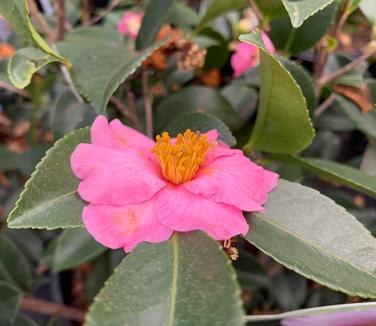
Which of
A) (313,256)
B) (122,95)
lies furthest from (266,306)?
(313,256)

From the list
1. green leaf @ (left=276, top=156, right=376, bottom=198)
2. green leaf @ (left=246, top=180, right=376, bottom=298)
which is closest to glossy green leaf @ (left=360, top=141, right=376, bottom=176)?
green leaf @ (left=276, top=156, right=376, bottom=198)

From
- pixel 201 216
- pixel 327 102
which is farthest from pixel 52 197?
pixel 327 102

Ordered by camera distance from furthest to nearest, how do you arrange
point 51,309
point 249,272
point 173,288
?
point 51,309
point 249,272
point 173,288

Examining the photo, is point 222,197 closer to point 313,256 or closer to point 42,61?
point 313,256

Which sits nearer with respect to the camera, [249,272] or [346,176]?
[346,176]

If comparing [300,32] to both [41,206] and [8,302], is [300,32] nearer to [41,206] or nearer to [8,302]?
[41,206]

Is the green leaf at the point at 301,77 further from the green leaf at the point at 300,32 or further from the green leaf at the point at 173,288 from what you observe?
the green leaf at the point at 173,288
